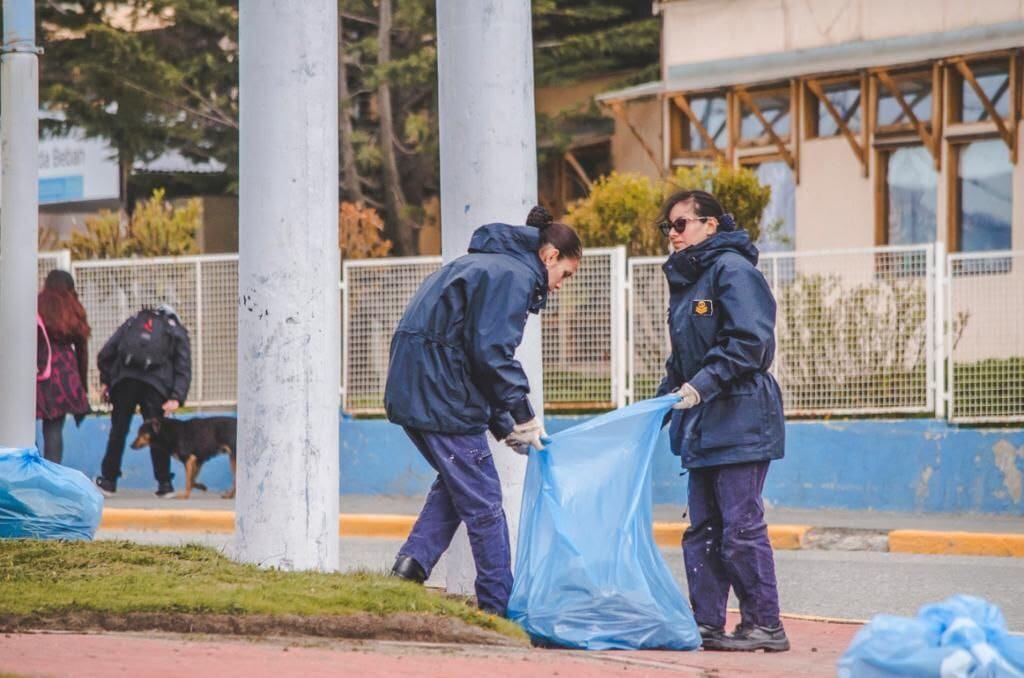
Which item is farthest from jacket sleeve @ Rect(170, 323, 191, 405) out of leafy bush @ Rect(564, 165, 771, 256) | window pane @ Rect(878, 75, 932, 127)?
window pane @ Rect(878, 75, 932, 127)

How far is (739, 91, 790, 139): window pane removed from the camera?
899 inches

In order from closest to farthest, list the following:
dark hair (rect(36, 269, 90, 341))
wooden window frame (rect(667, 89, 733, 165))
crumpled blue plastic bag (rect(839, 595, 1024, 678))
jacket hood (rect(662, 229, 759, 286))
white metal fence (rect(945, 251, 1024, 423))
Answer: crumpled blue plastic bag (rect(839, 595, 1024, 678)) → jacket hood (rect(662, 229, 759, 286)) → white metal fence (rect(945, 251, 1024, 423)) → dark hair (rect(36, 269, 90, 341)) → wooden window frame (rect(667, 89, 733, 165))

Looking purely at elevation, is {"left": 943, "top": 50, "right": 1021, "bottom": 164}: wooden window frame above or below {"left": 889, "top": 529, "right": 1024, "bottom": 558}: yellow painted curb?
above

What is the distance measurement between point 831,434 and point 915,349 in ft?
3.09

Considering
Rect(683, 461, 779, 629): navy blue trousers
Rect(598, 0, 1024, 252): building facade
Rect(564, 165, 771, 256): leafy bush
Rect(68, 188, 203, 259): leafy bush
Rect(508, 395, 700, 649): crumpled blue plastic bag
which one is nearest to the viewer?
Rect(508, 395, 700, 649): crumpled blue plastic bag

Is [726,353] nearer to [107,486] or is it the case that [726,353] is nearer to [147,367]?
[147,367]

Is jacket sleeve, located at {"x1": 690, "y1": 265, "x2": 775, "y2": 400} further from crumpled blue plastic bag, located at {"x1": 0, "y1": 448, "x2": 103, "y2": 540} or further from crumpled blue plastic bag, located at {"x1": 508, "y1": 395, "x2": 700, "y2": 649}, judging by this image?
crumpled blue plastic bag, located at {"x1": 0, "y1": 448, "x2": 103, "y2": 540}

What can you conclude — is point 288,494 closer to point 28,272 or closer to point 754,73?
point 28,272

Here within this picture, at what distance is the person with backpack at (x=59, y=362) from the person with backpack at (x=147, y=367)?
1.79 feet

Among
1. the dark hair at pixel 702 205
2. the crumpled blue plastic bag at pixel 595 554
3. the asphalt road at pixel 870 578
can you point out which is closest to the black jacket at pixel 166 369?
the asphalt road at pixel 870 578

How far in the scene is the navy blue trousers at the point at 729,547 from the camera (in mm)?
7844

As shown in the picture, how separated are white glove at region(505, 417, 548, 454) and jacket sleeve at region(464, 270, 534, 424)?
3.6 inches

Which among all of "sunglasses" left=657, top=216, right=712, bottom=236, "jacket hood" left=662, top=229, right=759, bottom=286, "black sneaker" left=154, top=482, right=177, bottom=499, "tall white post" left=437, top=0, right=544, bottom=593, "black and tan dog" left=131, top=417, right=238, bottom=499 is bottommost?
"black sneaker" left=154, top=482, right=177, bottom=499

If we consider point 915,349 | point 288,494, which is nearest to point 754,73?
point 915,349
